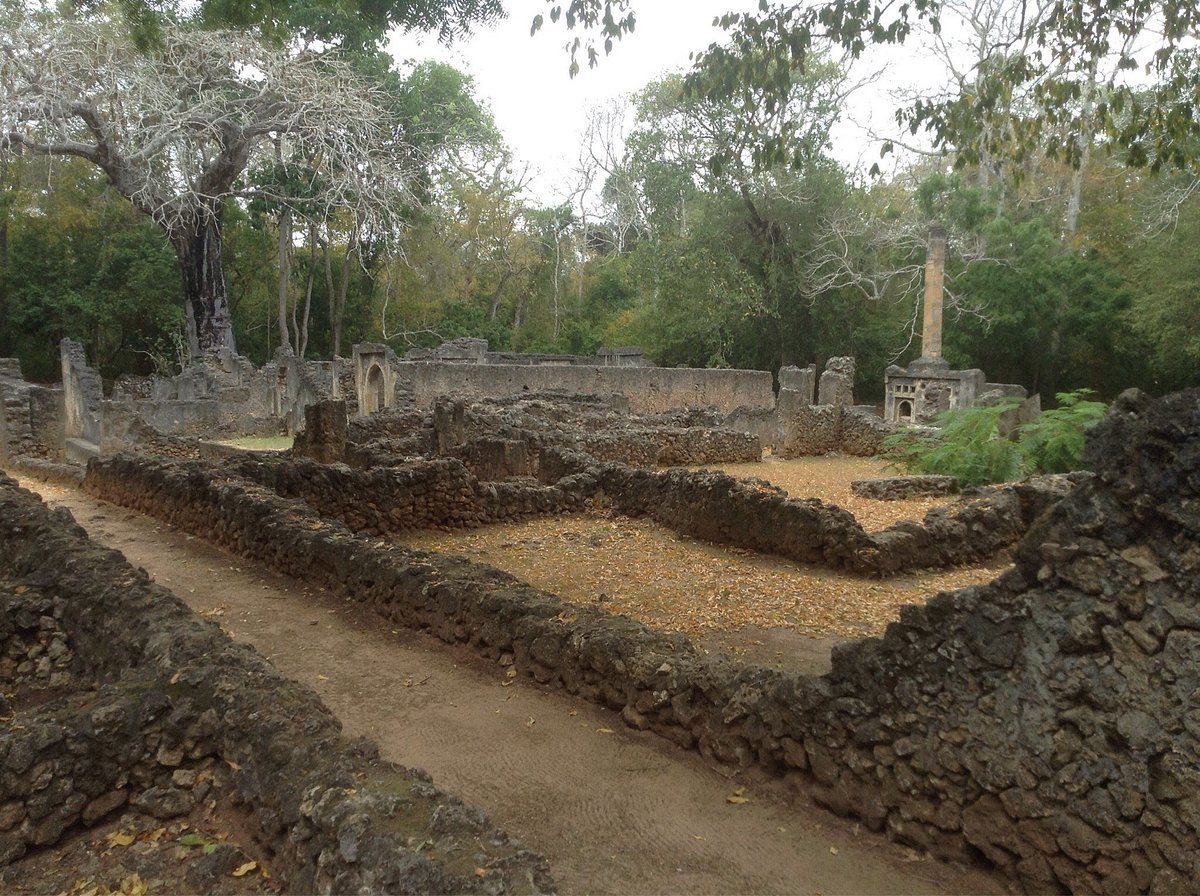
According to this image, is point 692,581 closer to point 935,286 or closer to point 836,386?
point 836,386

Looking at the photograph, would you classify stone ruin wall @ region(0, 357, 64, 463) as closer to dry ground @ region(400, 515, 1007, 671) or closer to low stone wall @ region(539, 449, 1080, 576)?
dry ground @ region(400, 515, 1007, 671)

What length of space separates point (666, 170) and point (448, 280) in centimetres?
1451

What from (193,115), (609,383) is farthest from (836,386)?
(193,115)

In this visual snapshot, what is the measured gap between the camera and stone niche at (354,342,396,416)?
2181 cm

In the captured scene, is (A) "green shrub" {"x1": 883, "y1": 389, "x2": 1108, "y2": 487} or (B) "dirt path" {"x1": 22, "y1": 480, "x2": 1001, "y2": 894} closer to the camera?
(B) "dirt path" {"x1": 22, "y1": 480, "x2": 1001, "y2": 894}

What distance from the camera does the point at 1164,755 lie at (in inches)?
111

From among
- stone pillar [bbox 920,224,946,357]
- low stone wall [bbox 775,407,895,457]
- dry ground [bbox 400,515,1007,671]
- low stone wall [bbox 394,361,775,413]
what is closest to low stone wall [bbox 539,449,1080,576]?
dry ground [bbox 400,515,1007,671]

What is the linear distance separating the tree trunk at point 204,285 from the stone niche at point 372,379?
6622mm

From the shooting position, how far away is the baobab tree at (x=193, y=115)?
65.3 ft

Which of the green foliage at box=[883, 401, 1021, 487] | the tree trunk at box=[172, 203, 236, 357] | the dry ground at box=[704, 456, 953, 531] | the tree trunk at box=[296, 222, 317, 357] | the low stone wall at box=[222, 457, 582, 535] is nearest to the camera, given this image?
the low stone wall at box=[222, 457, 582, 535]

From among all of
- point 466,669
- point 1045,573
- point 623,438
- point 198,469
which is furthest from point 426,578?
point 623,438

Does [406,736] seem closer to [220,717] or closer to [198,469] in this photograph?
[220,717]

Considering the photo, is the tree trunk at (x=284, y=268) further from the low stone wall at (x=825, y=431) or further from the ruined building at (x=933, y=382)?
the ruined building at (x=933, y=382)

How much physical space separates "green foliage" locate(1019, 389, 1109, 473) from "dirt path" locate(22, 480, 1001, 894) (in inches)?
407
